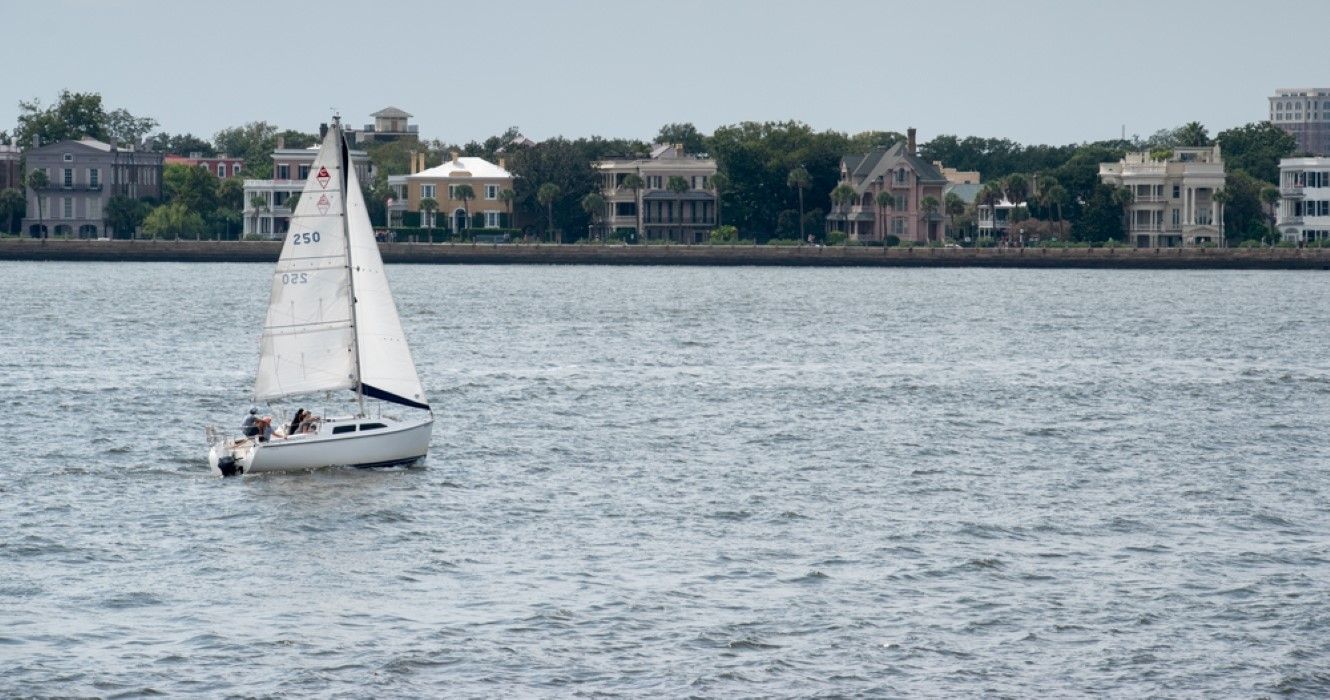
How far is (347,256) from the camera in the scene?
4288 centimetres

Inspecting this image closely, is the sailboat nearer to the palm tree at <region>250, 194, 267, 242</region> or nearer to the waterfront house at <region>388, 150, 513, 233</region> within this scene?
the waterfront house at <region>388, 150, 513, 233</region>

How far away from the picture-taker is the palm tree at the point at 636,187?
19125cm

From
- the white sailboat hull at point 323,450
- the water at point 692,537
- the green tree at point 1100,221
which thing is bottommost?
the water at point 692,537

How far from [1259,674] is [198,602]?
1502 centimetres

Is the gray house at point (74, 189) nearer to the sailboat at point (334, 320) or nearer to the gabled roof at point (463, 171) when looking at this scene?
the gabled roof at point (463, 171)

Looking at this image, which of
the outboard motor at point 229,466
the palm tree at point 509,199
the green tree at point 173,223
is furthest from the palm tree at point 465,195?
the outboard motor at point 229,466

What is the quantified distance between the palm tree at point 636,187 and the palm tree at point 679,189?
268cm

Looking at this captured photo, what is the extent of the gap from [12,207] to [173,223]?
1486 centimetres

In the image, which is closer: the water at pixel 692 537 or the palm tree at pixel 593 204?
the water at pixel 692 537

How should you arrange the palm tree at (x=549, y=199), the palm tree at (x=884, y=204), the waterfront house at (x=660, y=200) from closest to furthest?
the palm tree at (x=884, y=204), the palm tree at (x=549, y=199), the waterfront house at (x=660, y=200)

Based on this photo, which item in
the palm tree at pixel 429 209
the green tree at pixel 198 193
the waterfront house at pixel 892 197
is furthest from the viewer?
the green tree at pixel 198 193

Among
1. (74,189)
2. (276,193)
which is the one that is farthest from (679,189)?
(74,189)

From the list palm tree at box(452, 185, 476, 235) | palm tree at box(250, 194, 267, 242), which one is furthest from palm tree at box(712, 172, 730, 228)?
palm tree at box(250, 194, 267, 242)

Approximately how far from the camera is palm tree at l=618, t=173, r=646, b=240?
627 ft
